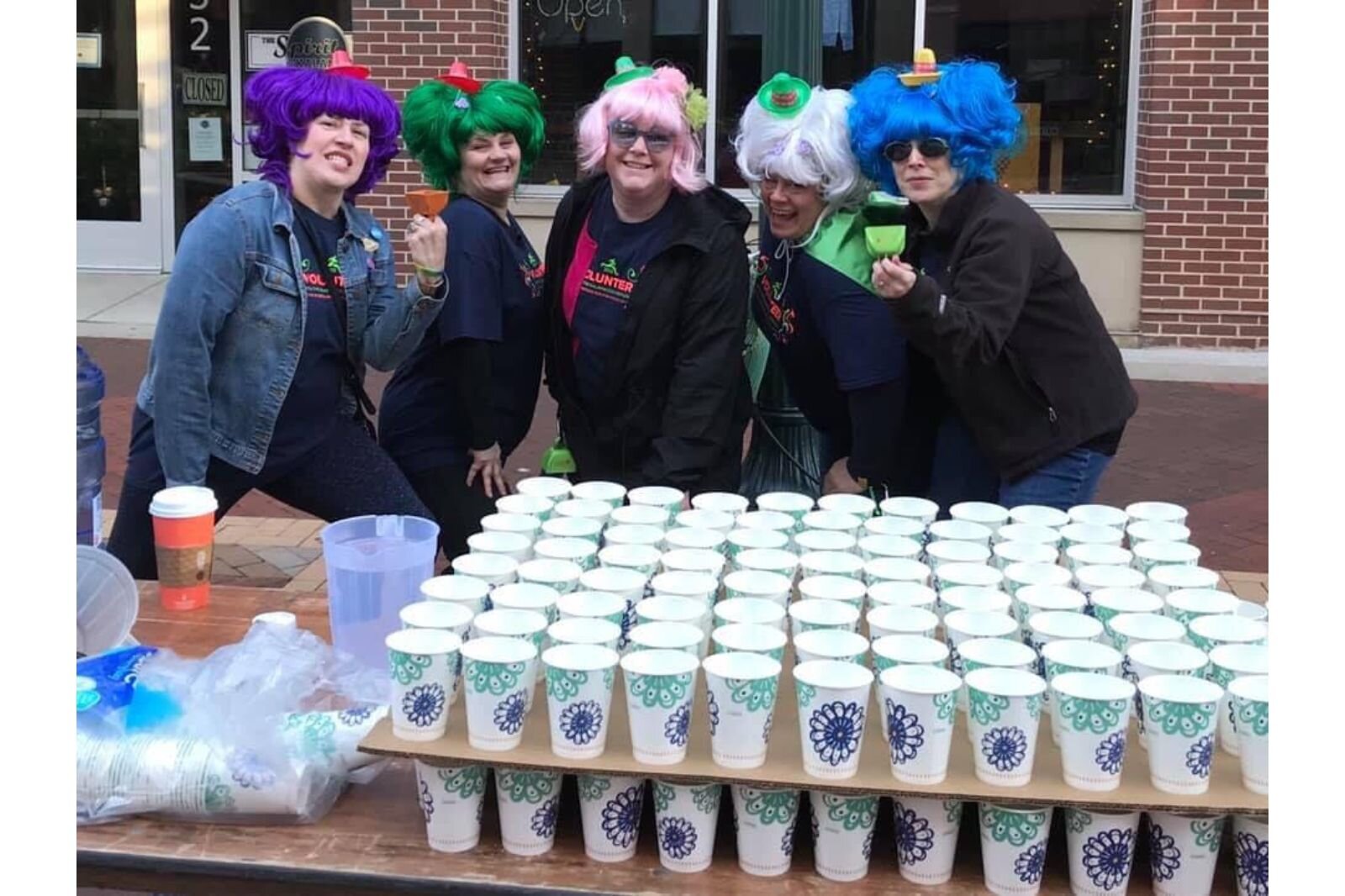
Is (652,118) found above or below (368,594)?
above

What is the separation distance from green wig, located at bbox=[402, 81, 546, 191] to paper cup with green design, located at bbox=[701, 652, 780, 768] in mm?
2182

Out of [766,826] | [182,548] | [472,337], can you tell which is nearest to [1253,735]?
[766,826]

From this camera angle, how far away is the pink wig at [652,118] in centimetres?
354

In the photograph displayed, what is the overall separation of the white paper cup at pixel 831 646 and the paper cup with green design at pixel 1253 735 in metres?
0.52

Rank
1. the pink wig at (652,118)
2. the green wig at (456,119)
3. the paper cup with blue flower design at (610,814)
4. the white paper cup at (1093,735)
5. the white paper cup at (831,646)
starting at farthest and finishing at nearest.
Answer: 1. the green wig at (456,119)
2. the pink wig at (652,118)
3. the white paper cup at (831,646)
4. the paper cup with blue flower design at (610,814)
5. the white paper cup at (1093,735)

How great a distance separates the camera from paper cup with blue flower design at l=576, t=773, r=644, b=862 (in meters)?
2.05

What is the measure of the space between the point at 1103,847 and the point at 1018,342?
1.54 meters

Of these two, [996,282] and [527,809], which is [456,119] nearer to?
[996,282]

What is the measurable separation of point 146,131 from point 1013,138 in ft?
32.2

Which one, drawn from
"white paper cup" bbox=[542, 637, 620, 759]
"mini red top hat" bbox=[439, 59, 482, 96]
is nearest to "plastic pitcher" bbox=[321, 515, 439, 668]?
"white paper cup" bbox=[542, 637, 620, 759]

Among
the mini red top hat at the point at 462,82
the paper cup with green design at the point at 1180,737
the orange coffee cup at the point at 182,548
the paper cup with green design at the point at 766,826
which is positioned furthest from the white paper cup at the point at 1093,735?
the mini red top hat at the point at 462,82

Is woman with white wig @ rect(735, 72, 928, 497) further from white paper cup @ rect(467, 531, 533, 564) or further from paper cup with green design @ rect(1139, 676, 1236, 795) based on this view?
paper cup with green design @ rect(1139, 676, 1236, 795)

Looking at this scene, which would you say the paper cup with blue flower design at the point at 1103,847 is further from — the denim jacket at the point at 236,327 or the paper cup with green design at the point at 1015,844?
the denim jacket at the point at 236,327

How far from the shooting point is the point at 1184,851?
78.1 inches
